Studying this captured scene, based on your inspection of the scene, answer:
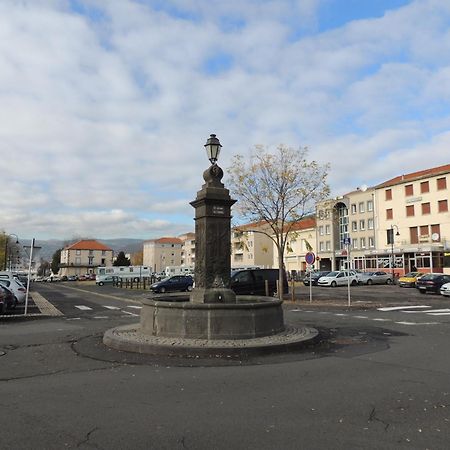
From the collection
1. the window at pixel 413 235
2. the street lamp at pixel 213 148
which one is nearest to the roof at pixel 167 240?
the window at pixel 413 235

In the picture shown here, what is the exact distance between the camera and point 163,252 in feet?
543

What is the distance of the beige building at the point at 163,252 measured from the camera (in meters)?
164

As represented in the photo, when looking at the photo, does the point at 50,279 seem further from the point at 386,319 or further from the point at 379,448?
the point at 379,448

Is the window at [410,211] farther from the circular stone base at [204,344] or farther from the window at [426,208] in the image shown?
the circular stone base at [204,344]

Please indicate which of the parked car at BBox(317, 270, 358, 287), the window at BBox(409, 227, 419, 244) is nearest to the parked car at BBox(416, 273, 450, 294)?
the parked car at BBox(317, 270, 358, 287)

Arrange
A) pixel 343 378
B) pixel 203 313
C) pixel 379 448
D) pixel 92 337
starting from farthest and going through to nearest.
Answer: pixel 92 337, pixel 203 313, pixel 343 378, pixel 379 448

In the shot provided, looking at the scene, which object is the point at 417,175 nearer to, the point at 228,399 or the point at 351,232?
the point at 351,232

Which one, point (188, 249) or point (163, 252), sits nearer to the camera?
point (188, 249)

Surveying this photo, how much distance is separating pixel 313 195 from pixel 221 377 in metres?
20.9

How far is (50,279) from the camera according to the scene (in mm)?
104312

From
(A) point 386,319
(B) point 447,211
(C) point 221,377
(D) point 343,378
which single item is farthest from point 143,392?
(B) point 447,211

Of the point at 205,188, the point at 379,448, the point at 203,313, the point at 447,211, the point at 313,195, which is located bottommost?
the point at 379,448

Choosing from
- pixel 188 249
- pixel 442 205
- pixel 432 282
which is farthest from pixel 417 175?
pixel 188 249

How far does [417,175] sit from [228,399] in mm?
65585
